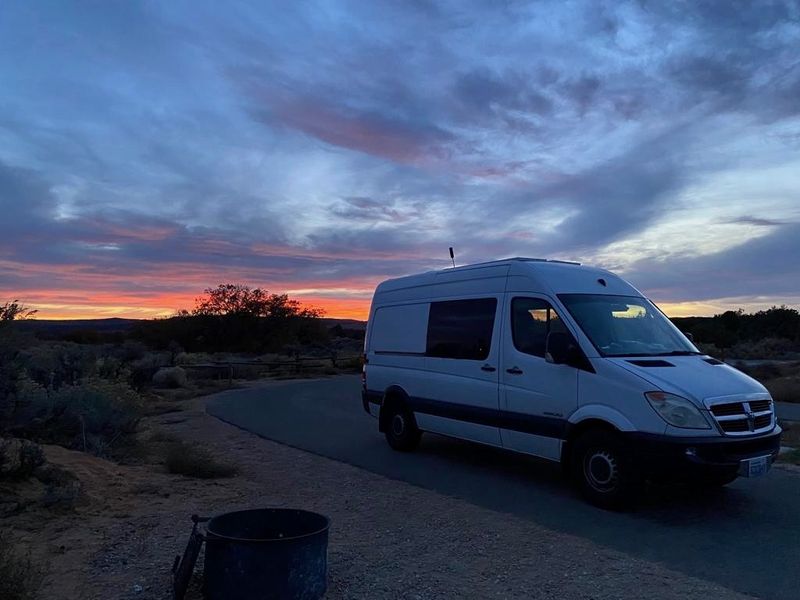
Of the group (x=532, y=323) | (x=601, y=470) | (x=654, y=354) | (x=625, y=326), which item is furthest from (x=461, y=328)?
(x=601, y=470)

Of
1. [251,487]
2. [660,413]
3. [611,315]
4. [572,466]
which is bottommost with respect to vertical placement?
[251,487]

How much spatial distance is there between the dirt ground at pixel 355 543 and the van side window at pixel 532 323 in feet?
7.04

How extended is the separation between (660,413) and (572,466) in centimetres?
135

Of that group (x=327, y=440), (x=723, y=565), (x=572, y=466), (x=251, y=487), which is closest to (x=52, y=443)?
(x=251, y=487)

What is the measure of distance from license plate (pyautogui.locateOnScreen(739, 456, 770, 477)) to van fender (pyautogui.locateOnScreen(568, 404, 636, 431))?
3.72 ft

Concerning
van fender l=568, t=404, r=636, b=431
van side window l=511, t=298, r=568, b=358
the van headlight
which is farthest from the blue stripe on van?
the van headlight

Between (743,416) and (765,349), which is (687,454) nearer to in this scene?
(743,416)

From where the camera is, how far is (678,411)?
7375mm

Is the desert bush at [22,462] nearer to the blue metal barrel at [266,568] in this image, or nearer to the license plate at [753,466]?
the blue metal barrel at [266,568]

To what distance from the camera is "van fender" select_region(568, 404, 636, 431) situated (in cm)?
762

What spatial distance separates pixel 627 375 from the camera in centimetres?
770

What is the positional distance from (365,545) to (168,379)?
22.8m

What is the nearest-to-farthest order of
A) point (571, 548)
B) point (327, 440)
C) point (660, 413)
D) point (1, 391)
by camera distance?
point (571, 548) → point (660, 413) → point (1, 391) → point (327, 440)

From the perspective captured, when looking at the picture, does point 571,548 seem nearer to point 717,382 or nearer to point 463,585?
point 463,585
